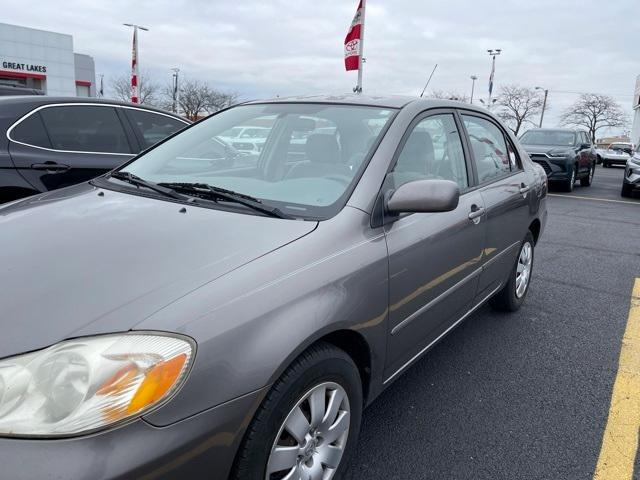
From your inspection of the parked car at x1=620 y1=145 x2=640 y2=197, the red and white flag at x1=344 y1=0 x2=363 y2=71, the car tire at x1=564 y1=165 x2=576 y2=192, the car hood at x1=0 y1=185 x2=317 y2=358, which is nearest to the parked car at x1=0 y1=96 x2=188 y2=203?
the car hood at x1=0 y1=185 x2=317 y2=358

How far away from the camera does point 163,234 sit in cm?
192

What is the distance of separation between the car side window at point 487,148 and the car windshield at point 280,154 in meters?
0.90

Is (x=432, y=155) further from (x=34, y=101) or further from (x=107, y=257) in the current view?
(x=34, y=101)

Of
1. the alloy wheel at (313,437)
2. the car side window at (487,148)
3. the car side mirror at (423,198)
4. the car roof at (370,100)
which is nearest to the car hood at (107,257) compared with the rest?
the car side mirror at (423,198)

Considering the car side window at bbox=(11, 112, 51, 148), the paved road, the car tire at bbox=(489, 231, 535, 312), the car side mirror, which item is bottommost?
the paved road

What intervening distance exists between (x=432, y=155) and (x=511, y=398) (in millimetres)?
1406

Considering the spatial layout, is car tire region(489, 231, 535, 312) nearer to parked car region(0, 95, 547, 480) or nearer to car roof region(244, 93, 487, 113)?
parked car region(0, 95, 547, 480)

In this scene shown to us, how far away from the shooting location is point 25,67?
105 feet

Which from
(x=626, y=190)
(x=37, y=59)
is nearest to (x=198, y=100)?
(x=37, y=59)

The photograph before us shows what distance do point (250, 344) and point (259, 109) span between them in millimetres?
1896

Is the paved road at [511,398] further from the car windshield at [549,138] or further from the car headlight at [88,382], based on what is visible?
the car windshield at [549,138]

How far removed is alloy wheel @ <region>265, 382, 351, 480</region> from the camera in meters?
1.71

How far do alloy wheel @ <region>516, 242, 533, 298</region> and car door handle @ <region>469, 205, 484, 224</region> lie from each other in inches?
47.2

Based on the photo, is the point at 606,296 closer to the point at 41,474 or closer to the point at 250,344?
the point at 250,344
